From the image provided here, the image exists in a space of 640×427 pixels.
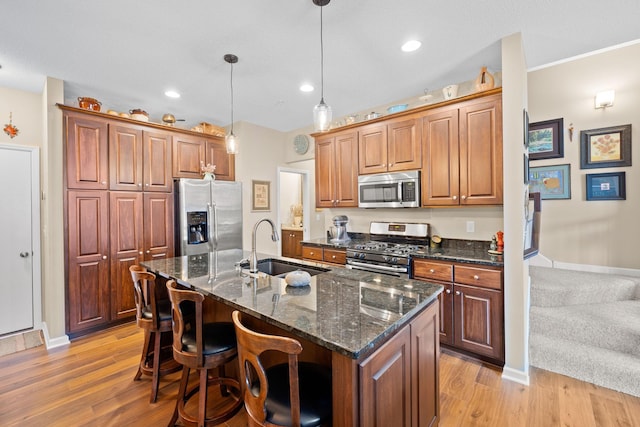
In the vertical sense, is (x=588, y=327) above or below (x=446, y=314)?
below

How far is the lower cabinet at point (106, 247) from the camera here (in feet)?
10.3

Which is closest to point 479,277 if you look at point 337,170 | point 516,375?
point 516,375

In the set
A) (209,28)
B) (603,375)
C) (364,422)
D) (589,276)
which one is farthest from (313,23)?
(589,276)

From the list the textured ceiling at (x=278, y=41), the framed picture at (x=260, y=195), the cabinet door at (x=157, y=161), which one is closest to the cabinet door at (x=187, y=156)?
the cabinet door at (x=157, y=161)

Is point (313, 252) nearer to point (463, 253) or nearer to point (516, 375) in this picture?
point (463, 253)

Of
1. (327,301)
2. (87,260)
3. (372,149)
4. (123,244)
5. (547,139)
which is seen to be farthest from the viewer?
(547,139)

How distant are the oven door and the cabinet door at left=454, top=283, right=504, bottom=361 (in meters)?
0.49

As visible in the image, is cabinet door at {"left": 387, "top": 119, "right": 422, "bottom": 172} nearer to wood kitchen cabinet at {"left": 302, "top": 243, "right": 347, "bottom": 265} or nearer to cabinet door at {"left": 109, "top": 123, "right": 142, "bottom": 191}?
wood kitchen cabinet at {"left": 302, "top": 243, "right": 347, "bottom": 265}

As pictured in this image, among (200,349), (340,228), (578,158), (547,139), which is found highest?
(547,139)

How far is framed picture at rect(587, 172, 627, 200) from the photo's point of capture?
355 centimetres

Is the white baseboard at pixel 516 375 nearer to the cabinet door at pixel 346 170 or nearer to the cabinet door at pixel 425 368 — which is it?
the cabinet door at pixel 425 368

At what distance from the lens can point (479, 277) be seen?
8.25 feet

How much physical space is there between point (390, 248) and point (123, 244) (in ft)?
10.5

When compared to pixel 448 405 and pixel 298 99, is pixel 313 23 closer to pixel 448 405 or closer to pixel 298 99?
pixel 298 99
